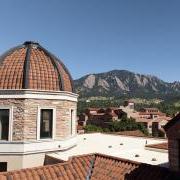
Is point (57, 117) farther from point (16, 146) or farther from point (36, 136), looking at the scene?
point (16, 146)

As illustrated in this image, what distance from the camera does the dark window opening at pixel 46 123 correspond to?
21.2 metres

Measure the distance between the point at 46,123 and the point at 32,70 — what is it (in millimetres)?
4080

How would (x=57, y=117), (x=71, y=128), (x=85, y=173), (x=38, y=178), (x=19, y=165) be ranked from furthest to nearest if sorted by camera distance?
1. (x=71, y=128)
2. (x=57, y=117)
3. (x=19, y=165)
4. (x=85, y=173)
5. (x=38, y=178)

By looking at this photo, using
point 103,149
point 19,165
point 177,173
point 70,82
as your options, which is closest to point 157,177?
point 177,173

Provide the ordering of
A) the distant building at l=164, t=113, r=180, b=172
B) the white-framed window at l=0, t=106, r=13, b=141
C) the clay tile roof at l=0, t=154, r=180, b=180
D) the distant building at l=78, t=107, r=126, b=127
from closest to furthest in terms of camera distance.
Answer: the distant building at l=164, t=113, r=180, b=172 < the clay tile roof at l=0, t=154, r=180, b=180 < the white-framed window at l=0, t=106, r=13, b=141 < the distant building at l=78, t=107, r=126, b=127

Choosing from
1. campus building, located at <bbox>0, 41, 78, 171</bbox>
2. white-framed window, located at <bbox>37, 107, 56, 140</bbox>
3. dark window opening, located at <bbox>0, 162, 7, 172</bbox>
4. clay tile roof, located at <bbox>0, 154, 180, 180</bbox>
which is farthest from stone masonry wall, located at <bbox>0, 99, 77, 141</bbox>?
clay tile roof, located at <bbox>0, 154, 180, 180</bbox>

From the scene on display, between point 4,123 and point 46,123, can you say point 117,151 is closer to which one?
point 46,123

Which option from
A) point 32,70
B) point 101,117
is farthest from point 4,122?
point 101,117

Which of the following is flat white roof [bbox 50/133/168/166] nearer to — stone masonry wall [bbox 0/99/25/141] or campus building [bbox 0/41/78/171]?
campus building [bbox 0/41/78/171]

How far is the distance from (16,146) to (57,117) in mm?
3558

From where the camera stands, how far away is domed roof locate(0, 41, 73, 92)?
21.3 metres

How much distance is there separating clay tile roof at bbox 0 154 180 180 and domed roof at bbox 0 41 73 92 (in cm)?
633

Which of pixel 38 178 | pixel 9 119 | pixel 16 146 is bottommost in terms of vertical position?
pixel 38 178

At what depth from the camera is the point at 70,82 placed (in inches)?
963
